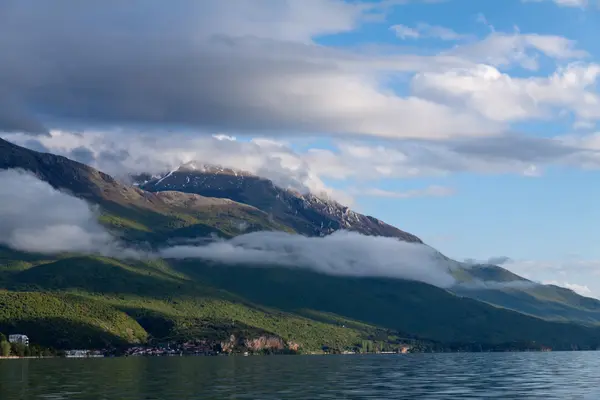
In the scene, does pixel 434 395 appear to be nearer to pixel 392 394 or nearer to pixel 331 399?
pixel 392 394

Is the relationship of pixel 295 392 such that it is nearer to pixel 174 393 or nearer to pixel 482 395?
pixel 174 393

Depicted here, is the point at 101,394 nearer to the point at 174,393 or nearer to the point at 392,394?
the point at 174,393

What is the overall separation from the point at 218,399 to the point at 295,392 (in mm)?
22525

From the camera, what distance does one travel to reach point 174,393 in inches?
7662

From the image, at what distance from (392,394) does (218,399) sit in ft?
125

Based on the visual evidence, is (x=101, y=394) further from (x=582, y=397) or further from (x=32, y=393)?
(x=582, y=397)

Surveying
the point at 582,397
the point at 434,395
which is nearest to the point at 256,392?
the point at 434,395

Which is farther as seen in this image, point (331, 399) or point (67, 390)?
point (67, 390)

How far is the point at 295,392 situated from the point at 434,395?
29277 millimetres

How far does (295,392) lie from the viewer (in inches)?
7746

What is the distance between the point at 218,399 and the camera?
180000 millimetres

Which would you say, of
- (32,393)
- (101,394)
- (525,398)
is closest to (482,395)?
(525,398)

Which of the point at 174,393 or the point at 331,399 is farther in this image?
the point at 174,393

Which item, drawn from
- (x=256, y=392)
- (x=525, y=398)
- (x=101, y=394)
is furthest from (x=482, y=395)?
(x=101, y=394)
